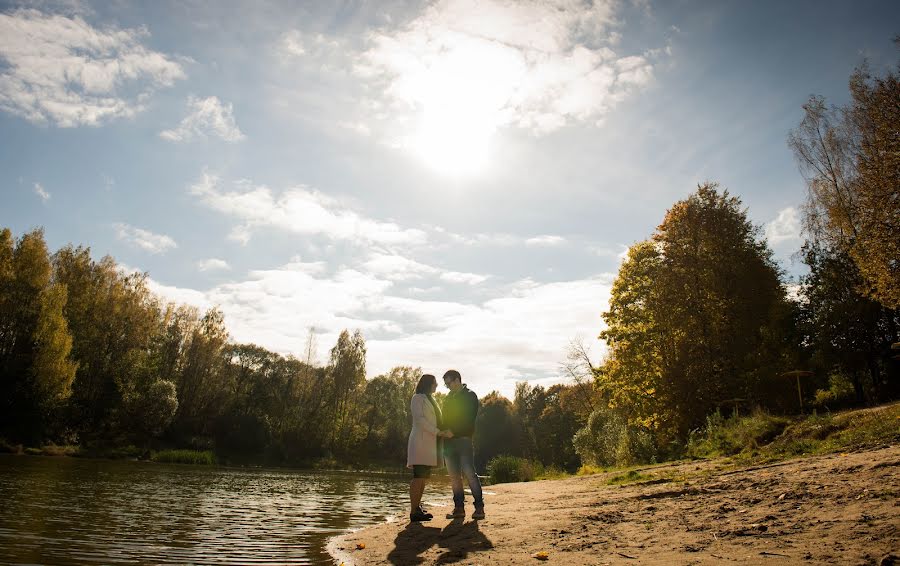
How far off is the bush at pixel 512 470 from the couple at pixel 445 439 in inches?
696

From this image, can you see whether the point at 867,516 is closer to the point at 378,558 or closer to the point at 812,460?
the point at 812,460

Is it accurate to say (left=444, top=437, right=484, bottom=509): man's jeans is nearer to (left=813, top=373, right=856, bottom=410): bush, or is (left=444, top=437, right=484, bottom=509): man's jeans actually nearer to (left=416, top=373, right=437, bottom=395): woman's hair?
(left=416, top=373, right=437, bottom=395): woman's hair

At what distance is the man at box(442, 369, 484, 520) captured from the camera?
7.45 m

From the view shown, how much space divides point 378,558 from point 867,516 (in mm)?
4560

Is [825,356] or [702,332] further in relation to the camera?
[825,356]

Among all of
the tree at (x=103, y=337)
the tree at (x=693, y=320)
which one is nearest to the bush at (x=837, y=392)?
the tree at (x=693, y=320)

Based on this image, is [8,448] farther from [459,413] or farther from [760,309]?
[760,309]

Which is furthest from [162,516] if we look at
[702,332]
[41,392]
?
[41,392]

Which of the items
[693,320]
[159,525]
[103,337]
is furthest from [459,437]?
[103,337]

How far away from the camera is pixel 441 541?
5.85 m

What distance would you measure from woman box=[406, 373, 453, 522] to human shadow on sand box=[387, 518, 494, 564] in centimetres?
39

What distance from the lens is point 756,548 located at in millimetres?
3770

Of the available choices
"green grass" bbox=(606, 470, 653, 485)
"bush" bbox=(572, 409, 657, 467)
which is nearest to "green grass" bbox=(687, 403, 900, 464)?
"green grass" bbox=(606, 470, 653, 485)

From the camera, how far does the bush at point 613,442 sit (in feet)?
67.6
